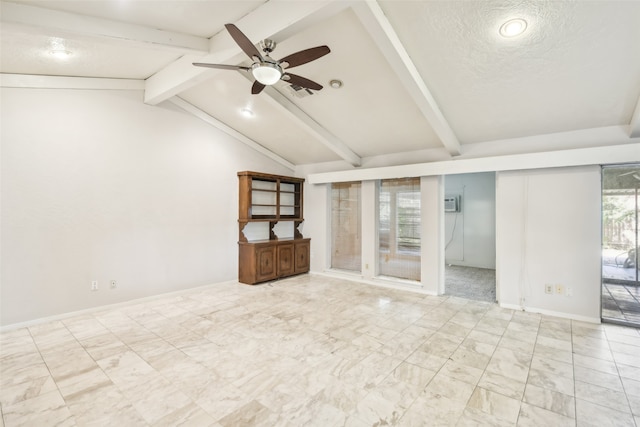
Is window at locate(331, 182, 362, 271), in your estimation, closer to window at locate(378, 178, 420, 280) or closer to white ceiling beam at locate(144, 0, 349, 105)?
window at locate(378, 178, 420, 280)

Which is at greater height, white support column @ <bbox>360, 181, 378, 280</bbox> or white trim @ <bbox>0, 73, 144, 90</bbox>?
white trim @ <bbox>0, 73, 144, 90</bbox>

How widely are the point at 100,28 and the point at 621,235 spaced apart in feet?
21.2

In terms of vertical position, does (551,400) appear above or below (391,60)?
below

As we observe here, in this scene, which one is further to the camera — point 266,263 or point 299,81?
point 266,263

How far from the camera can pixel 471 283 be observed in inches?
221

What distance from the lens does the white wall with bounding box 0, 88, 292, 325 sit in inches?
133

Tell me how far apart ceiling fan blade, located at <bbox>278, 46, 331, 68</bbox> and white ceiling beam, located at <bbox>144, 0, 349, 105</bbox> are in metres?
0.31

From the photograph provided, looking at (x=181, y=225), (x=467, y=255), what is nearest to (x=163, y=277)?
(x=181, y=225)

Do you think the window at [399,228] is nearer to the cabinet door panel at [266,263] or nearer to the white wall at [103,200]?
the cabinet door panel at [266,263]

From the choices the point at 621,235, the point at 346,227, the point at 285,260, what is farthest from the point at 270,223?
the point at 621,235

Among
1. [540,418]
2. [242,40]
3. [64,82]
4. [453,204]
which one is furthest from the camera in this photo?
[453,204]

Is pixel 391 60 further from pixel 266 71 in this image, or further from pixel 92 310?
pixel 92 310

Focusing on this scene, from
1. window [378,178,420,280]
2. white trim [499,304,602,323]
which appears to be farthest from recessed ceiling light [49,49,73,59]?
white trim [499,304,602,323]

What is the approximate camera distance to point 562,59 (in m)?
2.71
